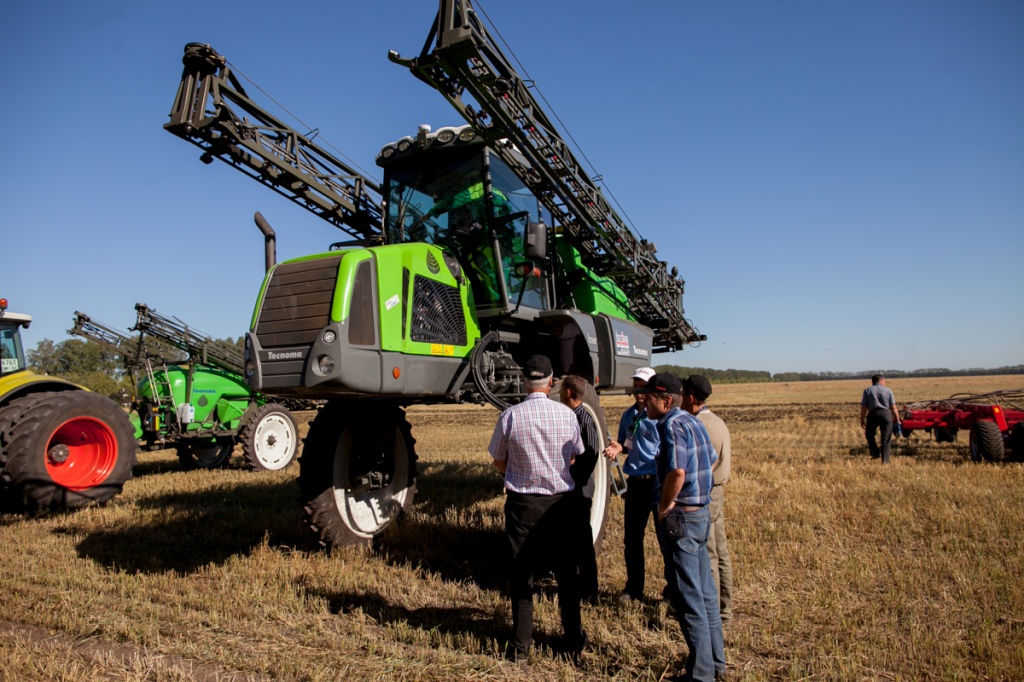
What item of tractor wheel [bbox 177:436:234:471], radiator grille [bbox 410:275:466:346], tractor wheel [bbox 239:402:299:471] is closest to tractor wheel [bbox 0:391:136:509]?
tractor wheel [bbox 239:402:299:471]

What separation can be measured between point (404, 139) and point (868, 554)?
18.3 ft

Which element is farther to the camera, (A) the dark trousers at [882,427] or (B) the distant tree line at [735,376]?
(B) the distant tree line at [735,376]

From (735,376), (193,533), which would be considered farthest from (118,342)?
(735,376)

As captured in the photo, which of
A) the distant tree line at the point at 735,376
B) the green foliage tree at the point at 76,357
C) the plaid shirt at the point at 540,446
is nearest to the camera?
the plaid shirt at the point at 540,446

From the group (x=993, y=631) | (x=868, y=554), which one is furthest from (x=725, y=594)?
(x=868, y=554)

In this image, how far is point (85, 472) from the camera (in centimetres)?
785

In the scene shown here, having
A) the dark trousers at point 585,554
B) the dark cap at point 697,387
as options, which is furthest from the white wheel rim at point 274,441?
the dark cap at point 697,387

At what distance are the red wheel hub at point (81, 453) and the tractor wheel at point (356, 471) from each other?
375 cm

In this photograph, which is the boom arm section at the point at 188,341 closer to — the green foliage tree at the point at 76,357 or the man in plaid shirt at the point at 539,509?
the man in plaid shirt at the point at 539,509

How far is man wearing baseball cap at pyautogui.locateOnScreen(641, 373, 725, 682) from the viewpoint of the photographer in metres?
3.25

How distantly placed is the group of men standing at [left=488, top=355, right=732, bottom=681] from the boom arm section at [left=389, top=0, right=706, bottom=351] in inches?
104

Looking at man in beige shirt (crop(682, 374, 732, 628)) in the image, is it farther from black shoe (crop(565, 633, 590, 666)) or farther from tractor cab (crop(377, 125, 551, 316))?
tractor cab (crop(377, 125, 551, 316))

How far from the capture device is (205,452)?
1338 centimetres

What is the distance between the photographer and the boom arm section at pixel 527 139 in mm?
5172
